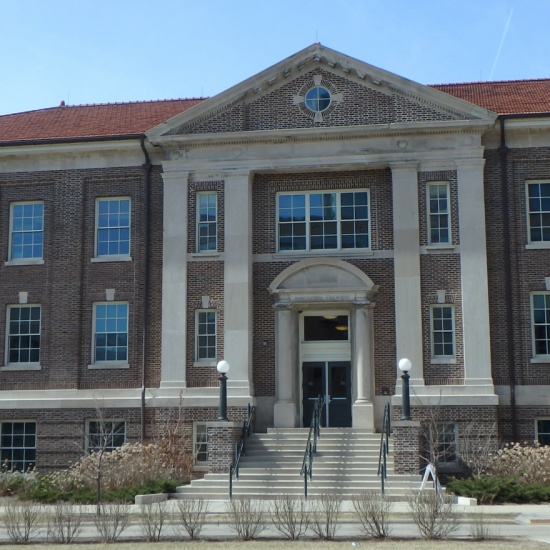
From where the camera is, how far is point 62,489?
2734cm

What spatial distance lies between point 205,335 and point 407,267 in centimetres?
649

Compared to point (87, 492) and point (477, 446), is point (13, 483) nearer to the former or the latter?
point (87, 492)

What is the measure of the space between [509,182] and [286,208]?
22.4ft

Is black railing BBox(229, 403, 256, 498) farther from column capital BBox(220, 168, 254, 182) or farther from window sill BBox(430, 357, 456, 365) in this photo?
column capital BBox(220, 168, 254, 182)

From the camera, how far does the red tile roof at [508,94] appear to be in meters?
31.8

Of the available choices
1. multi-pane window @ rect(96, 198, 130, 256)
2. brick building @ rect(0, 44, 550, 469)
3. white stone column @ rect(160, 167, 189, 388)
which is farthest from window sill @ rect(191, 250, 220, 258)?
multi-pane window @ rect(96, 198, 130, 256)

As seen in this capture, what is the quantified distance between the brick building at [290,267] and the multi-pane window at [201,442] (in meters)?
0.10

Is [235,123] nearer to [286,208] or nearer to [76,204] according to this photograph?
[286,208]

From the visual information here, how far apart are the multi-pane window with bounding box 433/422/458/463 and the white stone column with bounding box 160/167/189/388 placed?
7.77 metres

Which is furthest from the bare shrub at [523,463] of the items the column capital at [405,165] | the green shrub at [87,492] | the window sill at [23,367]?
the window sill at [23,367]

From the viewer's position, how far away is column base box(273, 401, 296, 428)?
3002 cm

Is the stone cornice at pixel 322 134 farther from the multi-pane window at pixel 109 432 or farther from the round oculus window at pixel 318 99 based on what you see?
the multi-pane window at pixel 109 432

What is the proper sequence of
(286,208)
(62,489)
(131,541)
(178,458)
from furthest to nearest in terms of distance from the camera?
1. (286,208)
2. (178,458)
3. (62,489)
4. (131,541)

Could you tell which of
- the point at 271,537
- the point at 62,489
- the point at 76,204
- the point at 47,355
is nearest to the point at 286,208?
the point at 76,204
